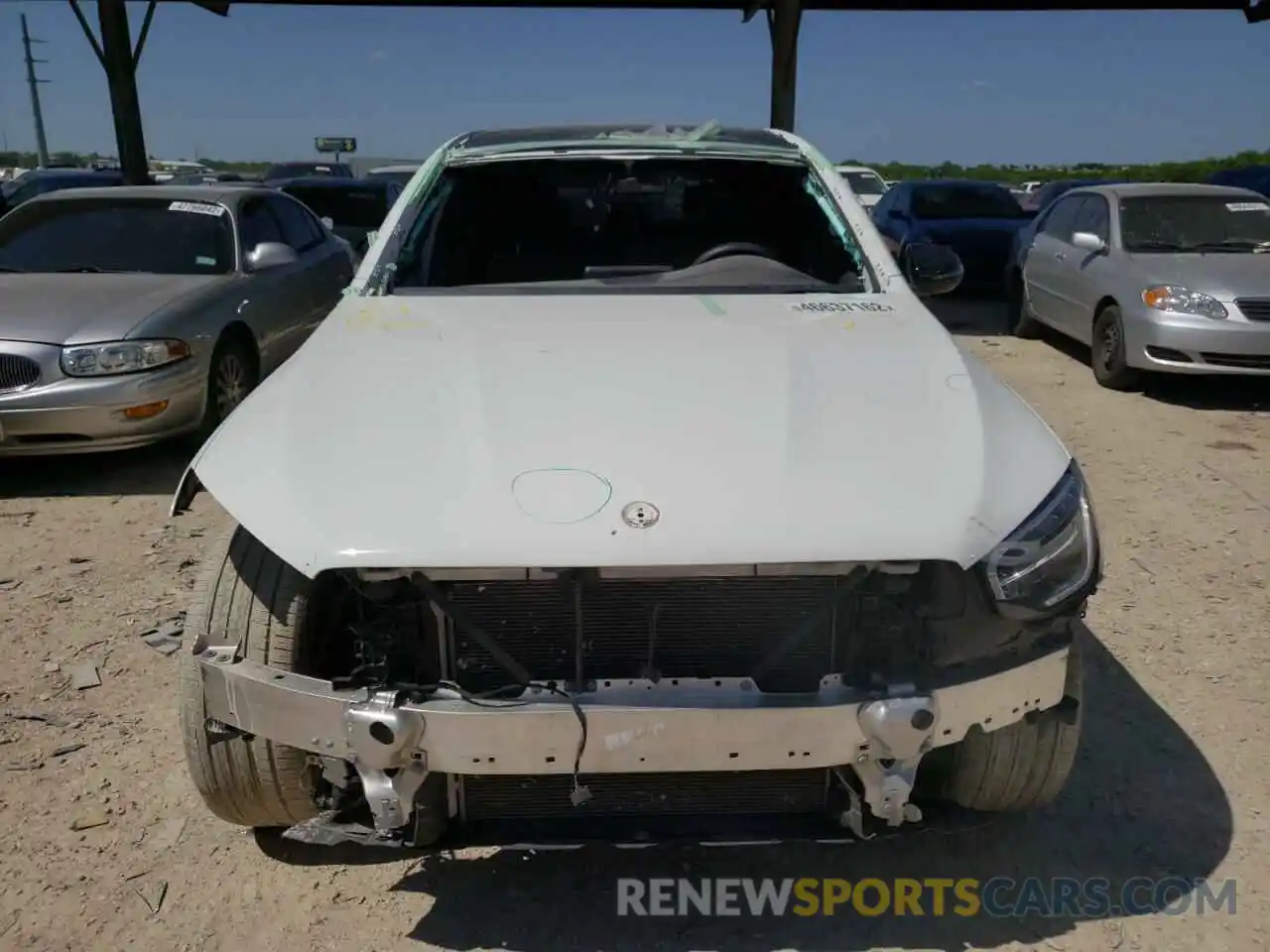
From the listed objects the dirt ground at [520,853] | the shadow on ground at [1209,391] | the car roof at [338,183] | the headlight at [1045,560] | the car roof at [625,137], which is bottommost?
the shadow on ground at [1209,391]

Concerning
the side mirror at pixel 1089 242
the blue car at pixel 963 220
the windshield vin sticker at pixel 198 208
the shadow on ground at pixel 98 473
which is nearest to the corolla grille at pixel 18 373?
the shadow on ground at pixel 98 473

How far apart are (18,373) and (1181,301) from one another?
7.19 metres

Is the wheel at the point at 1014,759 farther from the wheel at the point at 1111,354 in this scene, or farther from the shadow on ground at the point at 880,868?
the wheel at the point at 1111,354

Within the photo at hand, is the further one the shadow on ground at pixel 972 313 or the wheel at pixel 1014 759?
the shadow on ground at pixel 972 313

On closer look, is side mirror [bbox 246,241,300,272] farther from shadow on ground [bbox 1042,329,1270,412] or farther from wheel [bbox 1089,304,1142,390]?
shadow on ground [bbox 1042,329,1270,412]

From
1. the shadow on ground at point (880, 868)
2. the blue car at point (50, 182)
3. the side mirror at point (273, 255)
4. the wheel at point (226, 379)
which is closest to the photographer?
the shadow on ground at point (880, 868)

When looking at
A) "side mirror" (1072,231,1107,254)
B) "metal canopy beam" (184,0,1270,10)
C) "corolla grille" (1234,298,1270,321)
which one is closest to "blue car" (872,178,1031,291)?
"metal canopy beam" (184,0,1270,10)

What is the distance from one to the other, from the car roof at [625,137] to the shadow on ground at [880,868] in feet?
8.02

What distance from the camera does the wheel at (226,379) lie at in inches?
223

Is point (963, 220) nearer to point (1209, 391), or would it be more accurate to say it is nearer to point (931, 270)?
point (1209, 391)

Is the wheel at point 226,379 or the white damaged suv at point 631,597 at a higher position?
the white damaged suv at point 631,597

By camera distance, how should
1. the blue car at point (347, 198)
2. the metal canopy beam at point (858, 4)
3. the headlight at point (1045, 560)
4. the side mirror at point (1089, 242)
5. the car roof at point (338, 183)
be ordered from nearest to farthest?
the headlight at point (1045, 560) < the side mirror at point (1089, 242) < the blue car at point (347, 198) < the car roof at point (338, 183) < the metal canopy beam at point (858, 4)

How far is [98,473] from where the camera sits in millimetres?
5637

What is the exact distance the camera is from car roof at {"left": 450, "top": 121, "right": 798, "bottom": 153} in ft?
12.5
